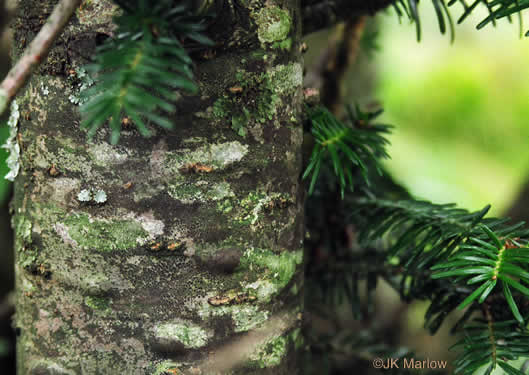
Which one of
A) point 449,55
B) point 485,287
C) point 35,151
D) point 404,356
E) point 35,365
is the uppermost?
point 449,55

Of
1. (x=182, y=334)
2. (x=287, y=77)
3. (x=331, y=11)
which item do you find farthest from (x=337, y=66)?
(x=182, y=334)

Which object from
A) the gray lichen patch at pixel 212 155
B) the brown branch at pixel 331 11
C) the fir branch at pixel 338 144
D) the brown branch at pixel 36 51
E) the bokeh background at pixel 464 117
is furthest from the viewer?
the bokeh background at pixel 464 117

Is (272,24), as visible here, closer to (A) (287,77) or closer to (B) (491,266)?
(A) (287,77)

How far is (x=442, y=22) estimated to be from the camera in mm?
737

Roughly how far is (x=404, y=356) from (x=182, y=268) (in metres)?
0.50

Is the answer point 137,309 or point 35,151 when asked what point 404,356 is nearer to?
point 137,309

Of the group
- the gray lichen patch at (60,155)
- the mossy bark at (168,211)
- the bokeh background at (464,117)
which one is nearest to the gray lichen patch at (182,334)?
the mossy bark at (168,211)

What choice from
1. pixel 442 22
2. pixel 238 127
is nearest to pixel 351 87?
pixel 442 22

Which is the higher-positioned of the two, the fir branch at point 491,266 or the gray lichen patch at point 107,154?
the gray lichen patch at point 107,154

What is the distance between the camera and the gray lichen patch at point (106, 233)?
52 centimetres

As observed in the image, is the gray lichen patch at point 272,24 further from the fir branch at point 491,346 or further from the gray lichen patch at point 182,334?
the fir branch at point 491,346

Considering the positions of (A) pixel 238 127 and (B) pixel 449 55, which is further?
(B) pixel 449 55

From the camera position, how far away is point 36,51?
1.21 ft

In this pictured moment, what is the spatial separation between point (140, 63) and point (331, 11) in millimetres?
557
